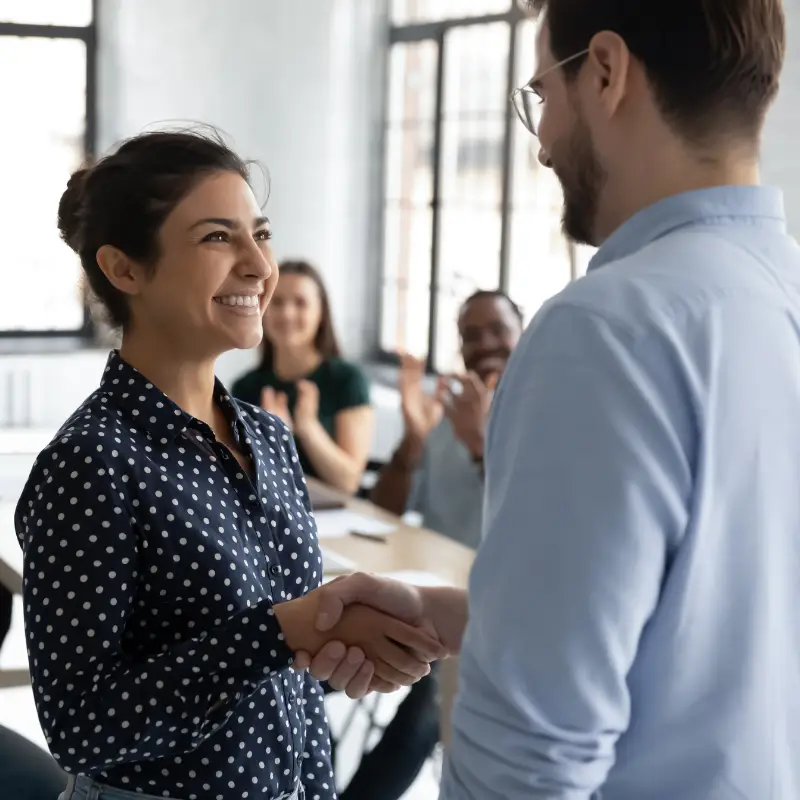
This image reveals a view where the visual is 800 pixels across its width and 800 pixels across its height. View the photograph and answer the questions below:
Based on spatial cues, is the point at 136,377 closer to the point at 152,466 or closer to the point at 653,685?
the point at 152,466

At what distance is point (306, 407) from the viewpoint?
403cm

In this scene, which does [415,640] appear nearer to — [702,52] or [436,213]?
[702,52]

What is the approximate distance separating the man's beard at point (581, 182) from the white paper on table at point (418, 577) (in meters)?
1.70

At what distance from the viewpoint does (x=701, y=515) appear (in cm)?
84

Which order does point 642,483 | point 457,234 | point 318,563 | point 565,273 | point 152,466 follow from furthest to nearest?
point 457,234, point 565,273, point 318,563, point 152,466, point 642,483

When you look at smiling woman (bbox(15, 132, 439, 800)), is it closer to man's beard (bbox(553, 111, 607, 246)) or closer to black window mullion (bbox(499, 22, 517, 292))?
man's beard (bbox(553, 111, 607, 246))

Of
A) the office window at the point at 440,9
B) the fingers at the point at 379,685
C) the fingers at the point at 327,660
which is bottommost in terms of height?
the fingers at the point at 379,685

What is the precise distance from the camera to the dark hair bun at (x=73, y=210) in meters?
1.57

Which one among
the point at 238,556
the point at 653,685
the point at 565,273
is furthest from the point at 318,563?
the point at 565,273

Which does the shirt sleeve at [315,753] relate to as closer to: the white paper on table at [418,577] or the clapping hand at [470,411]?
the white paper on table at [418,577]

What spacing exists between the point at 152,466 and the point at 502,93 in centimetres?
493

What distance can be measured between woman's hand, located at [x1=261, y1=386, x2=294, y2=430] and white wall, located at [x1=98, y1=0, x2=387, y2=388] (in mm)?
2425

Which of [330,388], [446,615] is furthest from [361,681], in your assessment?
[330,388]

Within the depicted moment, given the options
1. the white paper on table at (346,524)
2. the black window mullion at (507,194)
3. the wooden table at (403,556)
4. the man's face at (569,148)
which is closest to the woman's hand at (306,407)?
the white paper on table at (346,524)
